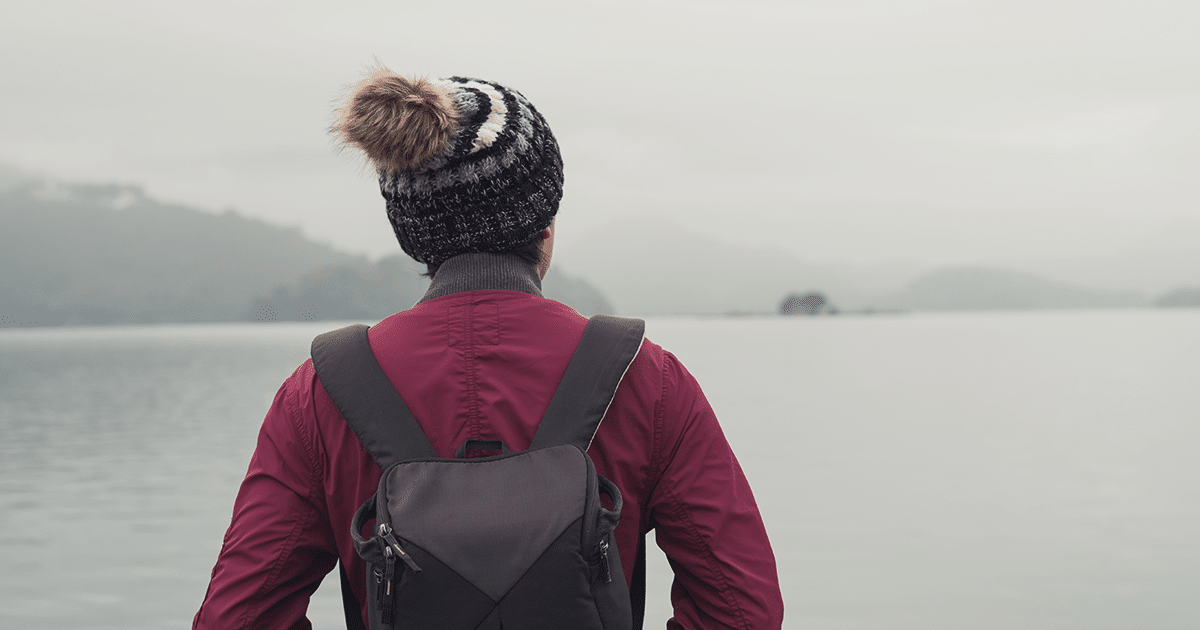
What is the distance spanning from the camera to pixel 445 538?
1216mm

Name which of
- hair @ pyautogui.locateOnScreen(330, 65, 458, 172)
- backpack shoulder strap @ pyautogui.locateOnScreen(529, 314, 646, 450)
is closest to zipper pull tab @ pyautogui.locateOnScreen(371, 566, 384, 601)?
backpack shoulder strap @ pyautogui.locateOnScreen(529, 314, 646, 450)

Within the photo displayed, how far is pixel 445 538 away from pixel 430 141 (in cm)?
57

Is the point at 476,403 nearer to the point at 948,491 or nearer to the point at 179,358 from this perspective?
the point at 948,491

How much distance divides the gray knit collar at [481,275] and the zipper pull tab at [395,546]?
365mm

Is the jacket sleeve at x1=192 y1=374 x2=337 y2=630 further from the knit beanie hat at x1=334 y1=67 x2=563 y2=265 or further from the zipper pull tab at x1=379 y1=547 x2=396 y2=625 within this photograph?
the knit beanie hat at x1=334 y1=67 x2=563 y2=265

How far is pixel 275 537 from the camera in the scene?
1.35 metres

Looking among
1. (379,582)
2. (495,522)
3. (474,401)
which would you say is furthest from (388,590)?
(474,401)

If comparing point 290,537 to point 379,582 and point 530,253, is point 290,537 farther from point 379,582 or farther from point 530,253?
point 530,253

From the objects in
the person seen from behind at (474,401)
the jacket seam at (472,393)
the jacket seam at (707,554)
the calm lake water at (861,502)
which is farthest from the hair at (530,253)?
the calm lake water at (861,502)

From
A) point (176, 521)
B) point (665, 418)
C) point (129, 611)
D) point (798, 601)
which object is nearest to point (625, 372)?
point (665, 418)

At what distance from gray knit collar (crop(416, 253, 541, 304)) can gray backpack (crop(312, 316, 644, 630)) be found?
17 cm

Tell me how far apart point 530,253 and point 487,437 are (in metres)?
0.33

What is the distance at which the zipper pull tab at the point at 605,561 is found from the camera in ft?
4.12

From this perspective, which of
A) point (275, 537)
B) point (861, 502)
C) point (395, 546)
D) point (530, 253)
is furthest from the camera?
point (861, 502)
